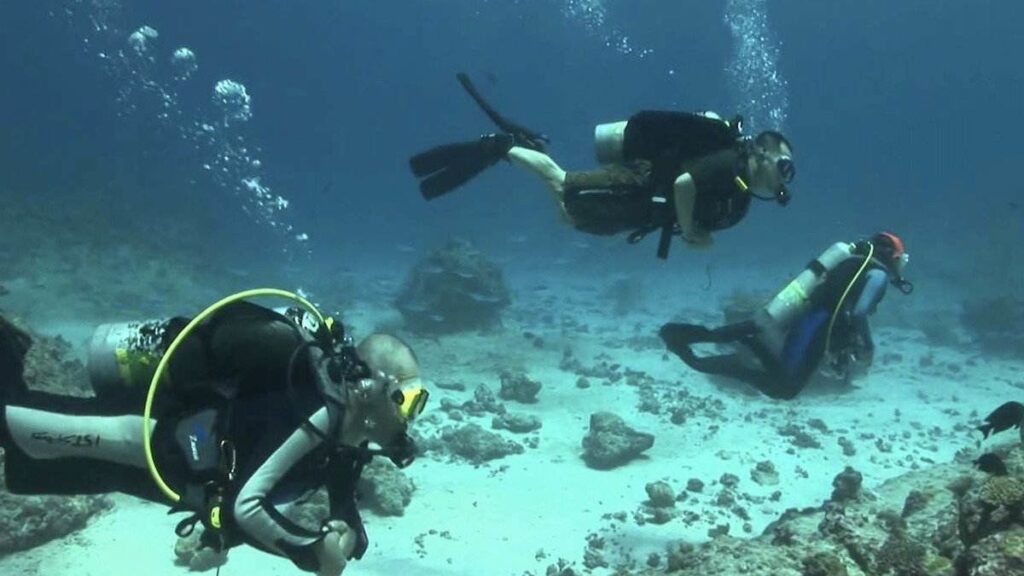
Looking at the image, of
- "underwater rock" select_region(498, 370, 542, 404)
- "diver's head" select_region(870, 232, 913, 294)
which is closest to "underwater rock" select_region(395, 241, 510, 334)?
"underwater rock" select_region(498, 370, 542, 404)

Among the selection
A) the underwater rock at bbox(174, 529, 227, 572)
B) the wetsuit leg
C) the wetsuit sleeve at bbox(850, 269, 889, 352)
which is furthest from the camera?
the wetsuit leg

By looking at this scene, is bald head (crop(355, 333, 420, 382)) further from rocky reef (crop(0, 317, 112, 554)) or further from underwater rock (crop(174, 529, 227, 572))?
underwater rock (crop(174, 529, 227, 572))

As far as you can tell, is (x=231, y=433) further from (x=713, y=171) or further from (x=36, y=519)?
(x=36, y=519)

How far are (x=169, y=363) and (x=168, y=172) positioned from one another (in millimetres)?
58205

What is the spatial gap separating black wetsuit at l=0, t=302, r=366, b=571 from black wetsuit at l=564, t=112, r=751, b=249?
11.2ft

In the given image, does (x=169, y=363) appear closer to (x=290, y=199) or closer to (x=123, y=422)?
(x=123, y=422)

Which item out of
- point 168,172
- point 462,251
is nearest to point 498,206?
point 168,172

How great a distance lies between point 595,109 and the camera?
124750mm

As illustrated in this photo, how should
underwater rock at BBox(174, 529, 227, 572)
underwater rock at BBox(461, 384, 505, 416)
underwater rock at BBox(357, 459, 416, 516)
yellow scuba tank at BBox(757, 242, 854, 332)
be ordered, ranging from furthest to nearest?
underwater rock at BBox(461, 384, 505, 416), underwater rock at BBox(357, 459, 416, 516), yellow scuba tank at BBox(757, 242, 854, 332), underwater rock at BBox(174, 529, 227, 572)

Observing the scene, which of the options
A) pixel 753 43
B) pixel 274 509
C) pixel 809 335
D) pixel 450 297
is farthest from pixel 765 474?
pixel 753 43

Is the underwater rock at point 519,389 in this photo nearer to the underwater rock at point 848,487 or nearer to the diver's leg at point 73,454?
the underwater rock at point 848,487

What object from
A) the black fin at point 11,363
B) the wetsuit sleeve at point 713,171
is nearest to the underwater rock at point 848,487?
the wetsuit sleeve at point 713,171

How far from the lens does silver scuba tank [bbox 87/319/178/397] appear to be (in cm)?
420

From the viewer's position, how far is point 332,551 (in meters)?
3.82
